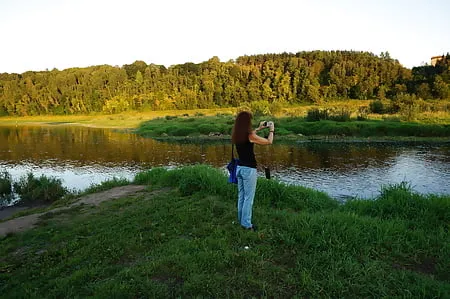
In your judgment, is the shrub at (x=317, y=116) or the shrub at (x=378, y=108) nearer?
the shrub at (x=317, y=116)

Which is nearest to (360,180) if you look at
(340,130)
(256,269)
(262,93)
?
(256,269)

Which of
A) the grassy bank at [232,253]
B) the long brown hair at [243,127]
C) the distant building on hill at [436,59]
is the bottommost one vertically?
the grassy bank at [232,253]

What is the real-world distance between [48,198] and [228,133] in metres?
26.9

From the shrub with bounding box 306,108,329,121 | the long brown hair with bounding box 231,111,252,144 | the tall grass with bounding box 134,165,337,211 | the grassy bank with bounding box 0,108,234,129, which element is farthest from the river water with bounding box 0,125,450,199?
the grassy bank with bounding box 0,108,234,129

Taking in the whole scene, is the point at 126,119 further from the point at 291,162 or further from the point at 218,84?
the point at 291,162

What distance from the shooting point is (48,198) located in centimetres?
1462

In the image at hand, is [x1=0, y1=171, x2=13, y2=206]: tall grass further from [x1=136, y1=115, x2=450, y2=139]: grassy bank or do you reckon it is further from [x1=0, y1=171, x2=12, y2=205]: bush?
[x1=136, y1=115, x2=450, y2=139]: grassy bank

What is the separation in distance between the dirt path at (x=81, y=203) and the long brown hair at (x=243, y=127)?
247 inches

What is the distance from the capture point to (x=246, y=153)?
6535 mm

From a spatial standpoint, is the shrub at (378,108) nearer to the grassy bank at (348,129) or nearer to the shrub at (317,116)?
the grassy bank at (348,129)

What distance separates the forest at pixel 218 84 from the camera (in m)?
91.0

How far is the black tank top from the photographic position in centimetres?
653

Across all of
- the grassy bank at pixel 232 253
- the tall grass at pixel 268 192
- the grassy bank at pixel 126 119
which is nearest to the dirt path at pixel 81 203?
the grassy bank at pixel 232 253

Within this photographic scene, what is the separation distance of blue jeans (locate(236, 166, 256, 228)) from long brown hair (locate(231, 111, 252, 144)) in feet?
1.97
